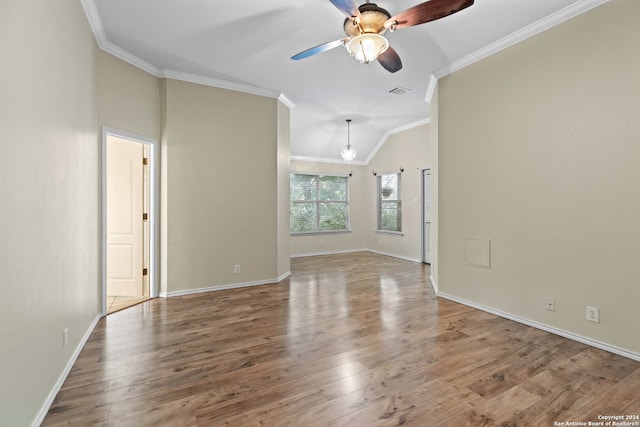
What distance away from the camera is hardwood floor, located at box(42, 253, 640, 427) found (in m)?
1.79

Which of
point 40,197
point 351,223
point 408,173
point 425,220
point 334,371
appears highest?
point 408,173

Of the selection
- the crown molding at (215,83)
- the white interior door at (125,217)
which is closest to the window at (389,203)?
the crown molding at (215,83)

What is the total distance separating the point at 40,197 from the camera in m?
1.76

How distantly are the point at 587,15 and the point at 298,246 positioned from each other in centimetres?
621

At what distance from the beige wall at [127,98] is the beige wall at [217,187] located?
0.16 meters

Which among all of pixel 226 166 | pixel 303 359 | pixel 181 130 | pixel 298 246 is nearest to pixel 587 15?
pixel 303 359

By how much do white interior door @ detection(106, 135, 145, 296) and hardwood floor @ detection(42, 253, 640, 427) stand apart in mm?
675

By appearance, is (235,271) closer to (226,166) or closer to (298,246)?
(226,166)

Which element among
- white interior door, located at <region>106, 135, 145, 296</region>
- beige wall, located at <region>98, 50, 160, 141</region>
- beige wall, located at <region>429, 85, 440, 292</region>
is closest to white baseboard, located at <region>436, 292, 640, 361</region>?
beige wall, located at <region>429, 85, 440, 292</region>

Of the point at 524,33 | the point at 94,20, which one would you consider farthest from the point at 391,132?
the point at 94,20

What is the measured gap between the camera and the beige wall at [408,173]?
6.48m

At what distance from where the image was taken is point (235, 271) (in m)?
4.55

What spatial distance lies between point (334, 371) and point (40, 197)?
2208mm

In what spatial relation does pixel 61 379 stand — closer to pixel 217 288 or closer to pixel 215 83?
pixel 217 288
